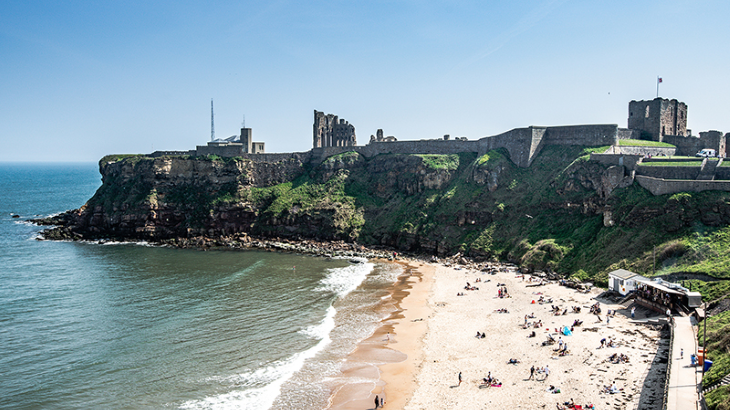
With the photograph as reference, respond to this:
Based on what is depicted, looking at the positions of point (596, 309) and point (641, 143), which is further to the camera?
point (641, 143)

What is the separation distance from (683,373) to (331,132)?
66909 mm

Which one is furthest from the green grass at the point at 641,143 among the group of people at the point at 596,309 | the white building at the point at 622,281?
the group of people at the point at 596,309

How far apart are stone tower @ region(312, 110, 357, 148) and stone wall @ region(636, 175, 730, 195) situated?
47.6 m

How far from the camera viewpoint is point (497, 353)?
2973cm

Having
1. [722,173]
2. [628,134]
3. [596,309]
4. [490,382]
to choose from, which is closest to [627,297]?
[596,309]

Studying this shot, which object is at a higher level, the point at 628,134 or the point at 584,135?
the point at 628,134

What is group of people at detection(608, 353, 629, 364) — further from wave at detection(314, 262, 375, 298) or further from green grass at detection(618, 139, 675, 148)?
green grass at detection(618, 139, 675, 148)

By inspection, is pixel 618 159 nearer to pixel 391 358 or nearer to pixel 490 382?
pixel 490 382

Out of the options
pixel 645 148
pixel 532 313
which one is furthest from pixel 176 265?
pixel 645 148

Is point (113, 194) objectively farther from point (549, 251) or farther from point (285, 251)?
point (549, 251)

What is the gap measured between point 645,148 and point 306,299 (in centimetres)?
4135

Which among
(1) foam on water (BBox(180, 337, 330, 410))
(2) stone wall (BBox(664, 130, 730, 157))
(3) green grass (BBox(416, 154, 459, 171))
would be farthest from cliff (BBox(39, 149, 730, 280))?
(1) foam on water (BBox(180, 337, 330, 410))

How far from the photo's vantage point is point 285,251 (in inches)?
2435

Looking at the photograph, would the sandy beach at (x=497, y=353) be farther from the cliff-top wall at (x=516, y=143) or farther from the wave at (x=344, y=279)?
the cliff-top wall at (x=516, y=143)
